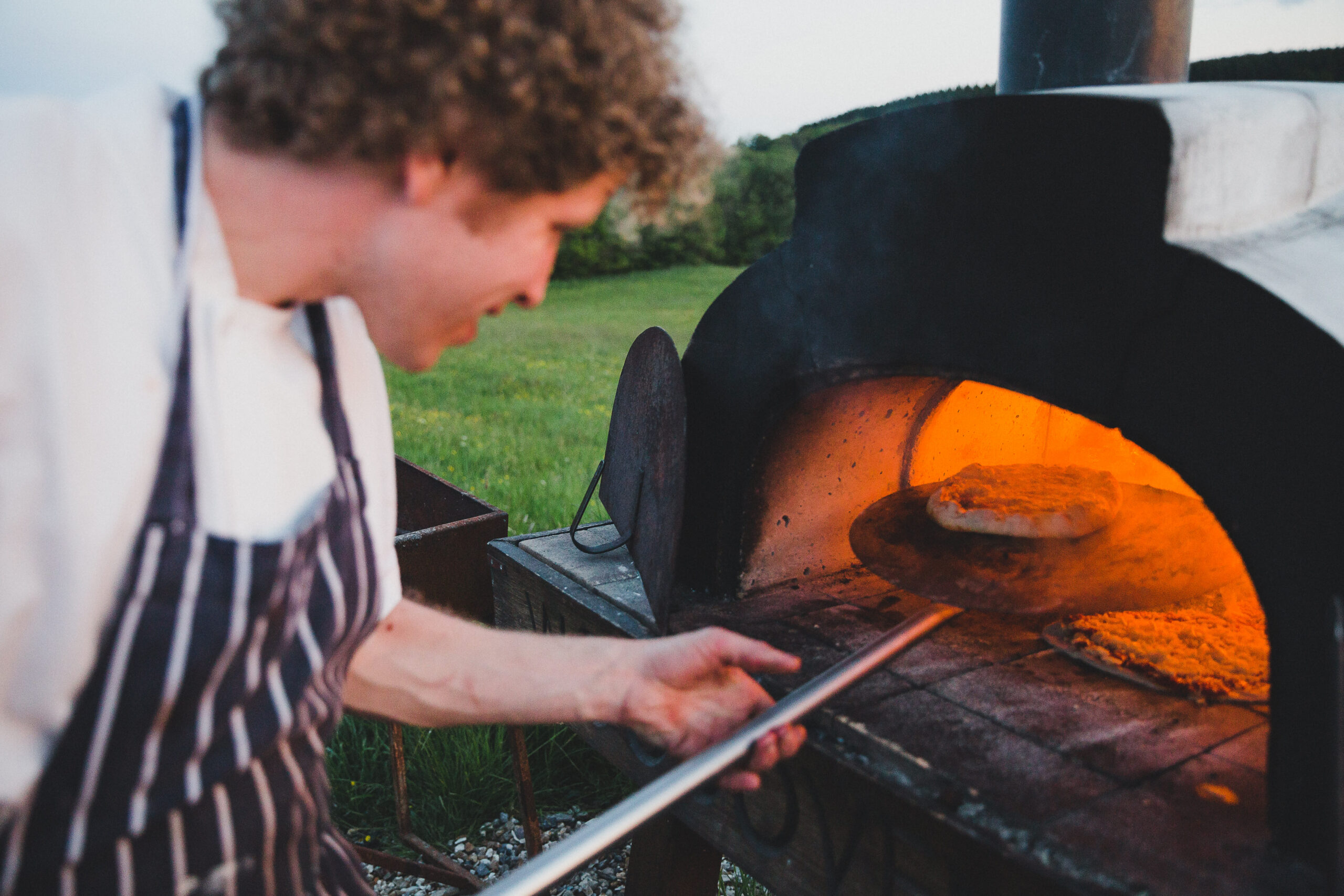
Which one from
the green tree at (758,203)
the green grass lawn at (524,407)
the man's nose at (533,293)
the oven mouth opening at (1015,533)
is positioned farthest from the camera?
the green tree at (758,203)

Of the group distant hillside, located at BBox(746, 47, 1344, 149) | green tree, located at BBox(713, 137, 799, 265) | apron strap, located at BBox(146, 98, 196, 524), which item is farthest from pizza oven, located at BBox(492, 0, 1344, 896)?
green tree, located at BBox(713, 137, 799, 265)

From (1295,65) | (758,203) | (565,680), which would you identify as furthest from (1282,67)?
(758,203)

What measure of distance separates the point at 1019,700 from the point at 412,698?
3.66 feet

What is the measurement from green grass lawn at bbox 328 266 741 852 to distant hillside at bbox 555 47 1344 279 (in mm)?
1393

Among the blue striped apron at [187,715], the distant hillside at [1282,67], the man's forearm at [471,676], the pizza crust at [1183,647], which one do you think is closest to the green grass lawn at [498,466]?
the man's forearm at [471,676]

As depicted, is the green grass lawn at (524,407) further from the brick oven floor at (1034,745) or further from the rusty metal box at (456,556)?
the brick oven floor at (1034,745)

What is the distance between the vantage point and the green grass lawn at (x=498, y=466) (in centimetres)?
293

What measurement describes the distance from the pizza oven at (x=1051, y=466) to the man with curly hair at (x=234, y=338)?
0.74 m

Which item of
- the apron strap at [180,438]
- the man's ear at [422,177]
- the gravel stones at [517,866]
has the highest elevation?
the man's ear at [422,177]

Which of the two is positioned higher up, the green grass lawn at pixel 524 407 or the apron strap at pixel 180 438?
the apron strap at pixel 180 438

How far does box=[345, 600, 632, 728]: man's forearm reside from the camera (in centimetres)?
138

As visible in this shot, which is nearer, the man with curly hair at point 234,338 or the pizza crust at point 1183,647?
the man with curly hair at point 234,338

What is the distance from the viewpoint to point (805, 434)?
2.21 m

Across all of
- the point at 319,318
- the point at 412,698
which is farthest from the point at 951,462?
the point at 319,318
